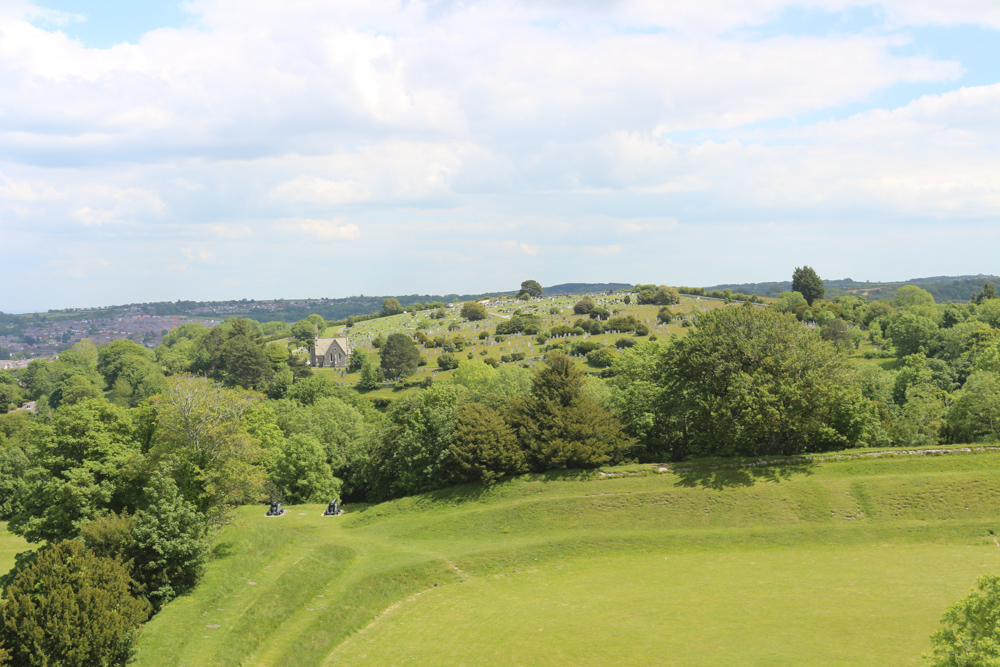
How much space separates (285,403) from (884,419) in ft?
227

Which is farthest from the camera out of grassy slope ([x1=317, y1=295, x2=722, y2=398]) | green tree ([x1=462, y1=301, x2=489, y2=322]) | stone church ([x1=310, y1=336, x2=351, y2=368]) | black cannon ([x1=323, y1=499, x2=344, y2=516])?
green tree ([x1=462, y1=301, x2=489, y2=322])

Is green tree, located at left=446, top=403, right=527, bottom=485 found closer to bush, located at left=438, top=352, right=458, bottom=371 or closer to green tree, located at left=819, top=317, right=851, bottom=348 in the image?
bush, located at left=438, top=352, right=458, bottom=371

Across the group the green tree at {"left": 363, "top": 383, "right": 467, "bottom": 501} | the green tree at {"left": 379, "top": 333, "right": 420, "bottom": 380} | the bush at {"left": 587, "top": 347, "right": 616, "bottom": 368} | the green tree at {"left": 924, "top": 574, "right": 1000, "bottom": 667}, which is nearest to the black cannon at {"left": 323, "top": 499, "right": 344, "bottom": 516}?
the green tree at {"left": 363, "top": 383, "right": 467, "bottom": 501}

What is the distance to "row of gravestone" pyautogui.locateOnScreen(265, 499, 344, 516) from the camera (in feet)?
158

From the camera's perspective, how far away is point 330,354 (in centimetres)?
15162

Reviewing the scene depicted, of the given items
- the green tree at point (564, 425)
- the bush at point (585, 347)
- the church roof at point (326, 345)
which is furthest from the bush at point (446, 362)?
the green tree at point (564, 425)

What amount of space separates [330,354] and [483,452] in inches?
4482

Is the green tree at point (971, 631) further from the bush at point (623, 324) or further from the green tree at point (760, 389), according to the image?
the bush at point (623, 324)

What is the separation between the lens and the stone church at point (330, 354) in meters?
150

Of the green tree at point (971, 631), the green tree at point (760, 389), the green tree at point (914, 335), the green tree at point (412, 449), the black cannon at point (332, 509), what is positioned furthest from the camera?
the green tree at point (914, 335)

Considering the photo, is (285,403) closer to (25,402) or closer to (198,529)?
(198,529)

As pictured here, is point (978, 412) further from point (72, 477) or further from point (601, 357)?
point (601, 357)

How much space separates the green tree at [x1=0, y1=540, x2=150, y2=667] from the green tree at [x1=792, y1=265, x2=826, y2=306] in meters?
166

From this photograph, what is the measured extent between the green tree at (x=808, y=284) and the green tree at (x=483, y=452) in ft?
455
